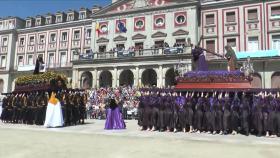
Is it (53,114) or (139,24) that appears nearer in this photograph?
(53,114)

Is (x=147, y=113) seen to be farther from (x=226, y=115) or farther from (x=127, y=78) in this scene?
(x=127, y=78)

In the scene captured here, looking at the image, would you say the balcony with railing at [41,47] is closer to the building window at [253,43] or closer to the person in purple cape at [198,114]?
the building window at [253,43]

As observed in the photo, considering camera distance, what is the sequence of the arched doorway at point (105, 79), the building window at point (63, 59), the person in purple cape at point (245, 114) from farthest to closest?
the building window at point (63, 59) < the arched doorway at point (105, 79) < the person in purple cape at point (245, 114)

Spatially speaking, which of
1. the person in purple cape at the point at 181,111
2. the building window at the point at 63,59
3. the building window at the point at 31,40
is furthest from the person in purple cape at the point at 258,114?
the building window at the point at 31,40

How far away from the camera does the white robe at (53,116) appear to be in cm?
1523

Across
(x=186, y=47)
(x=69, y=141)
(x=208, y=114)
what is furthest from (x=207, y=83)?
(x=186, y=47)

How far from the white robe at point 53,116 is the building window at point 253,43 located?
2586cm

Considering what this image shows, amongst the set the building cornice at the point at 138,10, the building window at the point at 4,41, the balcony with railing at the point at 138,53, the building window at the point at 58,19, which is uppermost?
the building window at the point at 58,19

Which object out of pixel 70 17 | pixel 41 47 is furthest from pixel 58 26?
pixel 41 47

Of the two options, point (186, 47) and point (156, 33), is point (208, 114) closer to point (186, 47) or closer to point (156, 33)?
point (186, 47)

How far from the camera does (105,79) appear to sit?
38500mm

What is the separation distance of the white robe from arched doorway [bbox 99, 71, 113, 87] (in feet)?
72.0

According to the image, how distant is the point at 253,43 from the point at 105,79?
1716 cm

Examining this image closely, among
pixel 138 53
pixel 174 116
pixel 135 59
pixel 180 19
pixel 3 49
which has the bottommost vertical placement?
pixel 174 116
